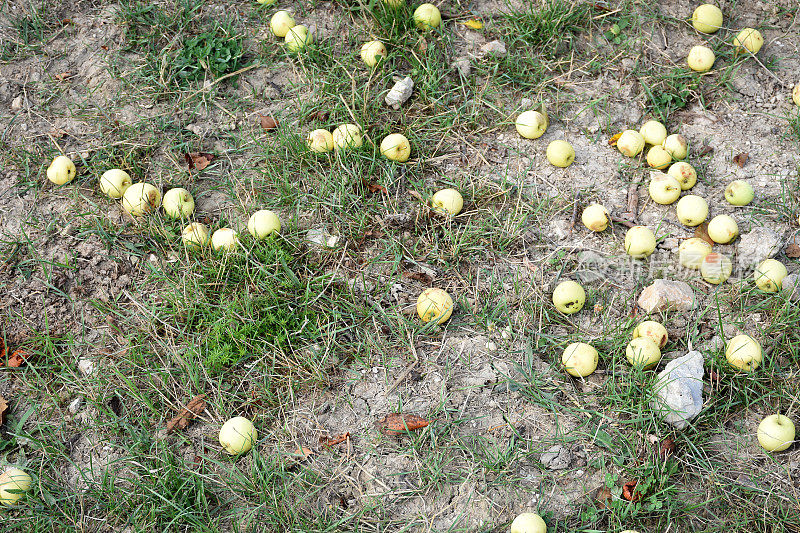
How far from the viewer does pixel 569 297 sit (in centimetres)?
316

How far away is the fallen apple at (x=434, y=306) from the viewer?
3.16 m

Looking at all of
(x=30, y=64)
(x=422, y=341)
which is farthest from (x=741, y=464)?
(x=30, y=64)

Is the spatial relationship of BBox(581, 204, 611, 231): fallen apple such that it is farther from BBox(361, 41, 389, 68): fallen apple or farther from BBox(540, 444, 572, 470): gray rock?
BBox(361, 41, 389, 68): fallen apple

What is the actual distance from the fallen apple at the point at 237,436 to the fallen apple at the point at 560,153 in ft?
7.53

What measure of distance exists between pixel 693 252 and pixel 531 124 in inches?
47.1

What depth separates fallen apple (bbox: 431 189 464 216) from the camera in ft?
11.7

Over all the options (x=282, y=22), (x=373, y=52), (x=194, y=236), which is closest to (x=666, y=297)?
(x=373, y=52)

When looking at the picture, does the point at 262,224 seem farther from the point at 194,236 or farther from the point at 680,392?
the point at 680,392

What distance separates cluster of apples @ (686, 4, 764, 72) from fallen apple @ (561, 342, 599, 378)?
2.27 meters

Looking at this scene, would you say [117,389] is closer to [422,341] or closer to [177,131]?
[422,341]

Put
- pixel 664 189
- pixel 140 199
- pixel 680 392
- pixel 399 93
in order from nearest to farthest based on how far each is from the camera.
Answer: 1. pixel 680 392
2. pixel 140 199
3. pixel 664 189
4. pixel 399 93

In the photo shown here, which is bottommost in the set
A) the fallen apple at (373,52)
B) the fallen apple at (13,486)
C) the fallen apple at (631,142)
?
the fallen apple at (13,486)

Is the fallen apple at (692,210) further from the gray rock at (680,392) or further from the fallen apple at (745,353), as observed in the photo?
the gray rock at (680,392)

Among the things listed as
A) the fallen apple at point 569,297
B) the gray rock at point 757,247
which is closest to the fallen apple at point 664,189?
the gray rock at point 757,247
